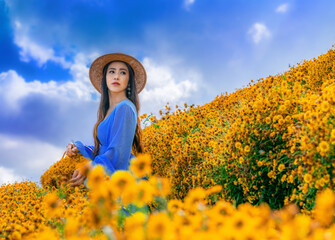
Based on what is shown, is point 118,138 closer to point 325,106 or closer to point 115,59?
point 115,59

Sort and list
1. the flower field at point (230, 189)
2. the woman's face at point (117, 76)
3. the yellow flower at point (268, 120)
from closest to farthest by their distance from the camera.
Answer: the flower field at point (230, 189) → the yellow flower at point (268, 120) → the woman's face at point (117, 76)

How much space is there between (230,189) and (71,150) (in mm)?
2474

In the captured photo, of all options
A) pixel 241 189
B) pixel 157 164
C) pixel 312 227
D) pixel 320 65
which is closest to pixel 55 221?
pixel 312 227

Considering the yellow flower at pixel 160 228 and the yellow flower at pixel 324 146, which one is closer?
the yellow flower at pixel 160 228

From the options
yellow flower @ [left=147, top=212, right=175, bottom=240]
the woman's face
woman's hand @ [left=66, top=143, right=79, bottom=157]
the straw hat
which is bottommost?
yellow flower @ [left=147, top=212, right=175, bottom=240]

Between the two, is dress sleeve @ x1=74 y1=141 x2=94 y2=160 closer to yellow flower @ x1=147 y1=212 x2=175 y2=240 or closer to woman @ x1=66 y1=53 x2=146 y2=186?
woman @ x1=66 y1=53 x2=146 y2=186

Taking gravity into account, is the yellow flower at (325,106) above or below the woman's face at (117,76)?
below

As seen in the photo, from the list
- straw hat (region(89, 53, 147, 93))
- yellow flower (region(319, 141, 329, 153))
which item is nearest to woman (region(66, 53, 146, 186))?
straw hat (region(89, 53, 147, 93))

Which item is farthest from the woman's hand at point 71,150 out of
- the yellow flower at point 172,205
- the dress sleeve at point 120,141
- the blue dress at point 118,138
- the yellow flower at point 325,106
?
the yellow flower at point 325,106

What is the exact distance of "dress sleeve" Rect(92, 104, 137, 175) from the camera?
376cm

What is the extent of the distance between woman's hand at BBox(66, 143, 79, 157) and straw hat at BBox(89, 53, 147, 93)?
1230mm

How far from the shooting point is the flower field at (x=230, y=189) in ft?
3.68

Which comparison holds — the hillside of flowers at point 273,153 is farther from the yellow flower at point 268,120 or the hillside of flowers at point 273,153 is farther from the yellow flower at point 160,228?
the yellow flower at point 160,228

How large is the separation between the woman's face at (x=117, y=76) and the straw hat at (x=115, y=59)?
4.1 inches
